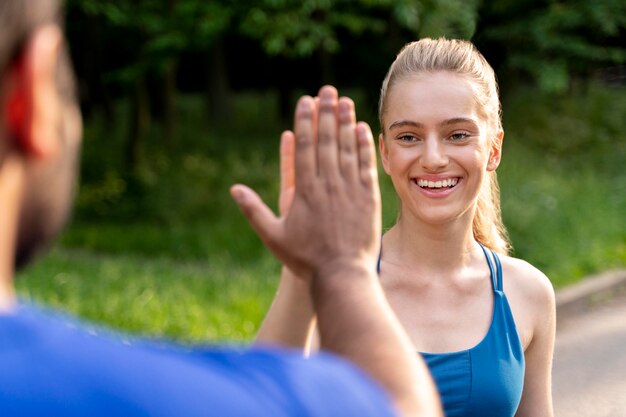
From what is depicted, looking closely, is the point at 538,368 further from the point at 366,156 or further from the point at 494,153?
the point at 366,156

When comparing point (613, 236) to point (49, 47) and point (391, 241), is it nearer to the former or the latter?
point (391, 241)

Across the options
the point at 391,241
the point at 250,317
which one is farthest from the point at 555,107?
the point at 391,241

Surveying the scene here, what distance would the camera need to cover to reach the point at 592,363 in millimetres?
7715

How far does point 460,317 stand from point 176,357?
1635 mm

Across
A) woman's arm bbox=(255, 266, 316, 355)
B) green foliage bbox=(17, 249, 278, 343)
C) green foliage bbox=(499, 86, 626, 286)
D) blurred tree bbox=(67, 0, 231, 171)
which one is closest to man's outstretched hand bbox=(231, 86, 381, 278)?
woman's arm bbox=(255, 266, 316, 355)

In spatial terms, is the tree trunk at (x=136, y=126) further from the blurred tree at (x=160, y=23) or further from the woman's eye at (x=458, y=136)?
the woman's eye at (x=458, y=136)

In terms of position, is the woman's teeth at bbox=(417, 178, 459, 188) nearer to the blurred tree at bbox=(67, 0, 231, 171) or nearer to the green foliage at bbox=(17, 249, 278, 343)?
the green foliage at bbox=(17, 249, 278, 343)

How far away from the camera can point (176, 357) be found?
105 centimetres

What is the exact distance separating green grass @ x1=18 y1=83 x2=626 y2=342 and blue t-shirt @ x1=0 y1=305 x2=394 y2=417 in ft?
21.0

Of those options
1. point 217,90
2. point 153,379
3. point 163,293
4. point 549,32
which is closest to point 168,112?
point 217,90

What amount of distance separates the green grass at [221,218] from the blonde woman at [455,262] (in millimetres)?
4906

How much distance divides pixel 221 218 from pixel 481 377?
36.7ft

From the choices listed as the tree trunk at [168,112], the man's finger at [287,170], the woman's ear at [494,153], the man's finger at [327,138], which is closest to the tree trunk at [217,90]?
→ the tree trunk at [168,112]

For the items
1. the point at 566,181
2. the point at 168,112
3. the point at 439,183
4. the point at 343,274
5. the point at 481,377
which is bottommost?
the point at 481,377
